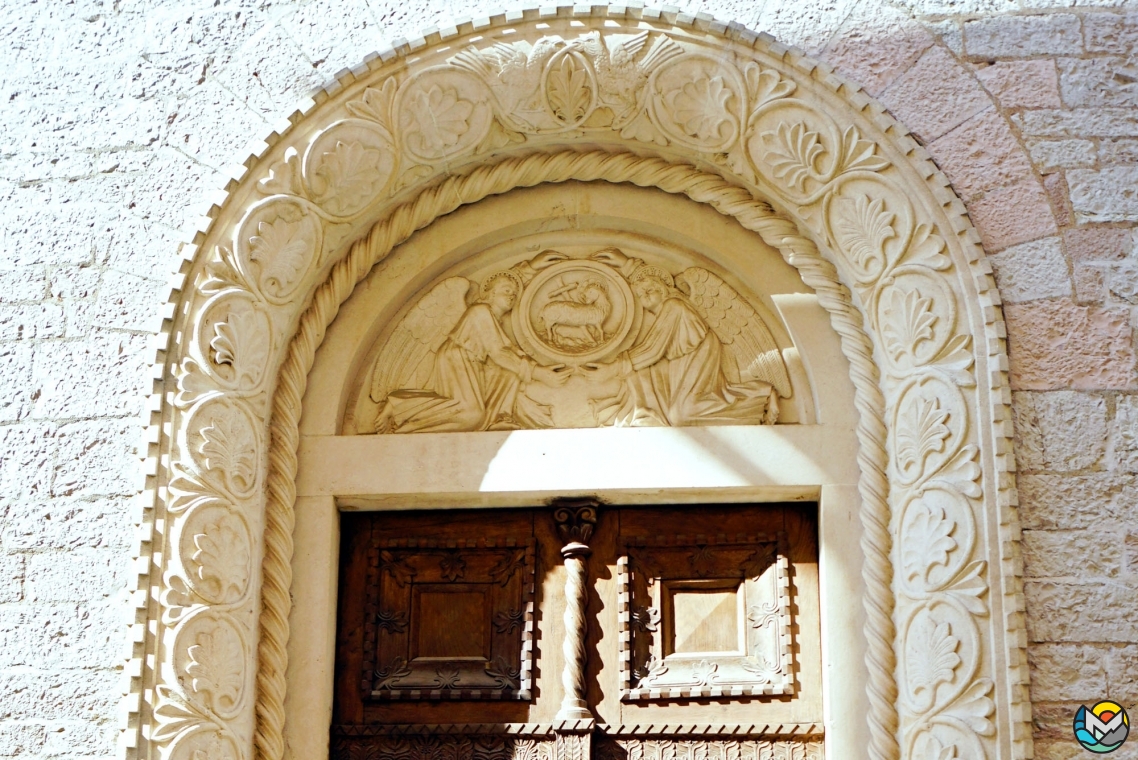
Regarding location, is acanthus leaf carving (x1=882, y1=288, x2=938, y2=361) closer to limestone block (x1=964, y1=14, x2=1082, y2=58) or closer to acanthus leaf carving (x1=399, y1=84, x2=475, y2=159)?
limestone block (x1=964, y1=14, x2=1082, y2=58)

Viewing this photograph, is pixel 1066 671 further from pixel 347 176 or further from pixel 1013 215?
pixel 347 176

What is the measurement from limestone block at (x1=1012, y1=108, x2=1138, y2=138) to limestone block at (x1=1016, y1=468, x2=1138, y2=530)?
100cm

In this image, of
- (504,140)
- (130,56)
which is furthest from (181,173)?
(504,140)

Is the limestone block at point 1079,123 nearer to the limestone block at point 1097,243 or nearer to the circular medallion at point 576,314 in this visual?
the limestone block at point 1097,243

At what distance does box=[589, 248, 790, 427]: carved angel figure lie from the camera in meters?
4.55

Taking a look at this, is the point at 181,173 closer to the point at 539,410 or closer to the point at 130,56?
the point at 130,56

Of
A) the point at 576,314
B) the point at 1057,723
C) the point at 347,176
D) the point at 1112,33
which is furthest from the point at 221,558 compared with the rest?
the point at 1112,33

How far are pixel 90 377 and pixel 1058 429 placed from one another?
2.78 metres

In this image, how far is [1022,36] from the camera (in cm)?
439

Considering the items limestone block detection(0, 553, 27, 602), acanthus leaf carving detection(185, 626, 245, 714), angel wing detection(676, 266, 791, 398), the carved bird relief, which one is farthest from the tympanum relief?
limestone block detection(0, 553, 27, 602)

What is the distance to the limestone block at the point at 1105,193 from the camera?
165 inches

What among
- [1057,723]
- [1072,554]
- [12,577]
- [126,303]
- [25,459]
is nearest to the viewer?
[1057,723]

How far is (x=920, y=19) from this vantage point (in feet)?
14.6

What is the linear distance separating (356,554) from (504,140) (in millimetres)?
1363
